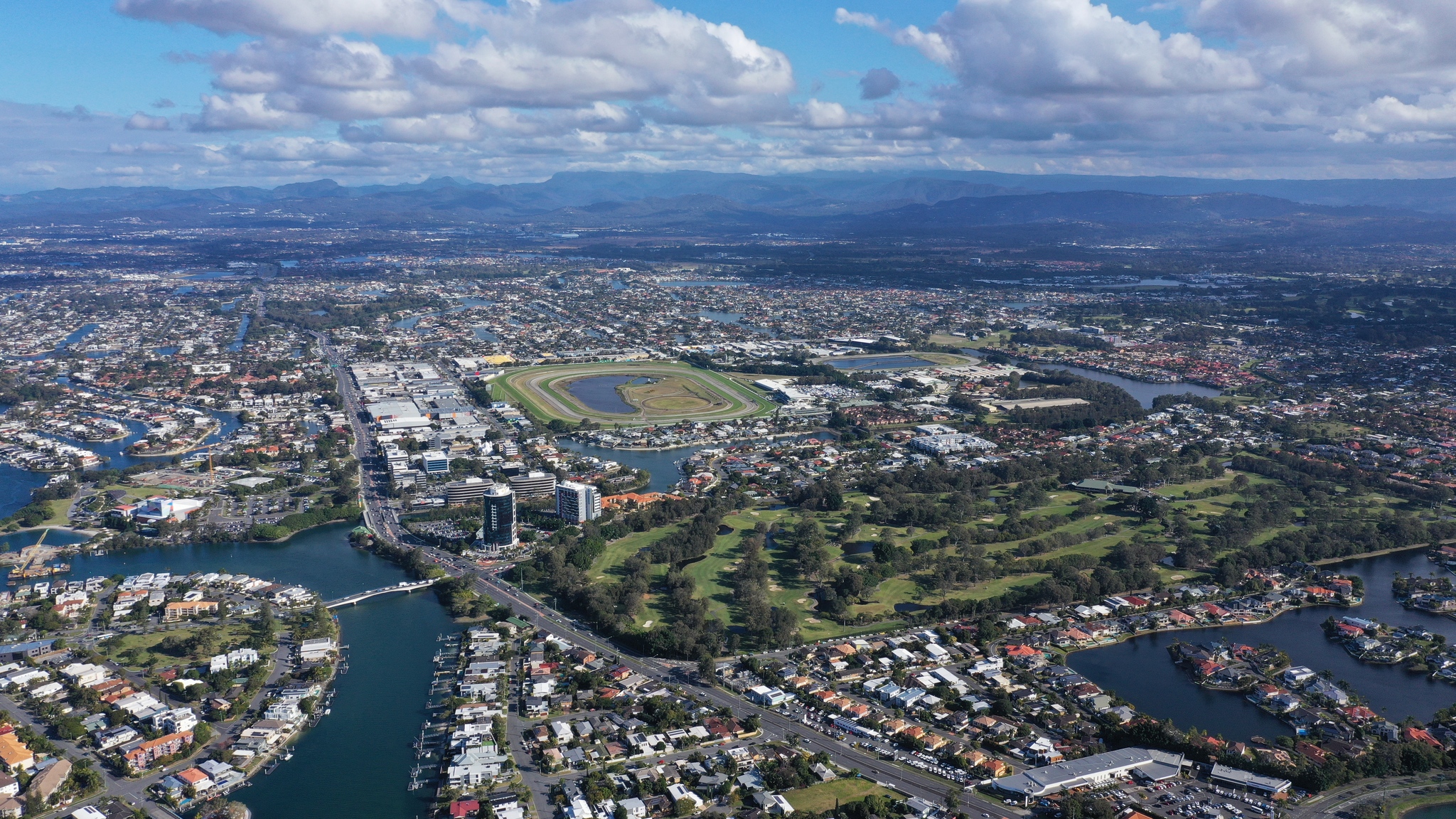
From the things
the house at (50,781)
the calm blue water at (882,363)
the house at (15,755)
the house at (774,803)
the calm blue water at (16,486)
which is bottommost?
the house at (774,803)

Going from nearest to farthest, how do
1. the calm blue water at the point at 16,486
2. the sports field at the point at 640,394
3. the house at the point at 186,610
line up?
the house at the point at 186,610 < the calm blue water at the point at 16,486 < the sports field at the point at 640,394

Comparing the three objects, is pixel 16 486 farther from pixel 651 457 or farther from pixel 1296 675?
pixel 1296 675

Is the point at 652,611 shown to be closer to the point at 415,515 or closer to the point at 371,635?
the point at 371,635

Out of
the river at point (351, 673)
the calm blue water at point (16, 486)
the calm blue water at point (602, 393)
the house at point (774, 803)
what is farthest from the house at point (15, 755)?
the calm blue water at point (602, 393)

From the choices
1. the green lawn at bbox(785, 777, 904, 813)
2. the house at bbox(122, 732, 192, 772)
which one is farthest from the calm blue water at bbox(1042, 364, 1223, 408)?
the house at bbox(122, 732, 192, 772)

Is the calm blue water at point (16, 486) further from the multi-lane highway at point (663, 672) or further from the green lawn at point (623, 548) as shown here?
the green lawn at point (623, 548)

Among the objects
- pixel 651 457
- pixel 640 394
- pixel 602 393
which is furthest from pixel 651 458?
pixel 602 393

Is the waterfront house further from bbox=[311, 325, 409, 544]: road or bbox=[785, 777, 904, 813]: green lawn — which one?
bbox=[311, 325, 409, 544]: road
